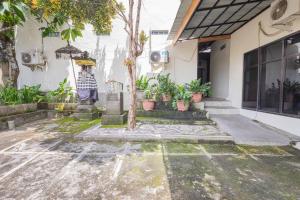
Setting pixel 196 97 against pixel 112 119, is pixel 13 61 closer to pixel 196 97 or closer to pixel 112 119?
pixel 112 119

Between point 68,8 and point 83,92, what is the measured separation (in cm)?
278

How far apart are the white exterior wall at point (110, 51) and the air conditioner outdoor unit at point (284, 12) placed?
11.0ft

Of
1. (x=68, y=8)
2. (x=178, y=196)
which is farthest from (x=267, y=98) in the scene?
(x=68, y=8)

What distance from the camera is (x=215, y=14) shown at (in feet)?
17.6

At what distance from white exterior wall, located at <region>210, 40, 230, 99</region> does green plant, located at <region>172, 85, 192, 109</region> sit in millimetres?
2893

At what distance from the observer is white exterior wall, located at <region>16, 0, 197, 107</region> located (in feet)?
26.0

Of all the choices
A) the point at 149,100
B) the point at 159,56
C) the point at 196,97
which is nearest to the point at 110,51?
the point at 159,56

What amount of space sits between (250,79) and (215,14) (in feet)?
8.85

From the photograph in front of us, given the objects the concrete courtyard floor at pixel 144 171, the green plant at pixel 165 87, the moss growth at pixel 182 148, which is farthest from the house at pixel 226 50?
the moss growth at pixel 182 148

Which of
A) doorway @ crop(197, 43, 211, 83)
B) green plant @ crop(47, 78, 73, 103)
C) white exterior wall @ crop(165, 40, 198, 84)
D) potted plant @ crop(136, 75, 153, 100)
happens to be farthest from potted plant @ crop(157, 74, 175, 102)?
doorway @ crop(197, 43, 211, 83)

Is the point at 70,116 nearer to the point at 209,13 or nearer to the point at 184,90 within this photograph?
the point at 184,90

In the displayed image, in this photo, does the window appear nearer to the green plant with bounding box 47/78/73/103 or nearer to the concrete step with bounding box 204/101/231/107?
the concrete step with bounding box 204/101/231/107

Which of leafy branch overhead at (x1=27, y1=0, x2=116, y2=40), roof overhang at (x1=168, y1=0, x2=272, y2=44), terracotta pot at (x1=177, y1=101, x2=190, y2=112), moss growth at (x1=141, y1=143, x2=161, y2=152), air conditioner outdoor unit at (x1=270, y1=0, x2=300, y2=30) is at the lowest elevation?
moss growth at (x1=141, y1=143, x2=161, y2=152)

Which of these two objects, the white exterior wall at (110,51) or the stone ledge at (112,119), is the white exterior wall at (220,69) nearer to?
the white exterior wall at (110,51)
